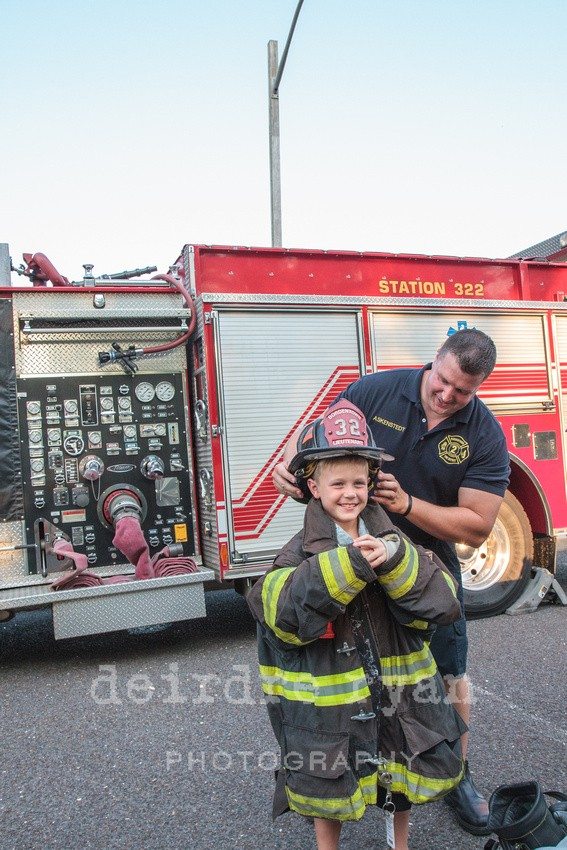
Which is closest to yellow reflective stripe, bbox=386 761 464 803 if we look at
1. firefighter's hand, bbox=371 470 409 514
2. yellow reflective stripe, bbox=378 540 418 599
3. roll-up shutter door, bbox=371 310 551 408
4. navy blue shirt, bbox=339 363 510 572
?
yellow reflective stripe, bbox=378 540 418 599

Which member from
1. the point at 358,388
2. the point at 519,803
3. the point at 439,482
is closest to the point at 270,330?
the point at 358,388

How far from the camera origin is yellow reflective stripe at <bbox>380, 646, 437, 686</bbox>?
7.16 feet

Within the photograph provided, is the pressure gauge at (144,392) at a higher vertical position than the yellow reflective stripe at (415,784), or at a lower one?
higher

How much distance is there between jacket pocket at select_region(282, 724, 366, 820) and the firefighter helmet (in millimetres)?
757

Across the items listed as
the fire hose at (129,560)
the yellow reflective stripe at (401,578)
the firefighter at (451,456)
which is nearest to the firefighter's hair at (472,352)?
the firefighter at (451,456)

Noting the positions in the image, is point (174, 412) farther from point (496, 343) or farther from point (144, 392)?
point (496, 343)

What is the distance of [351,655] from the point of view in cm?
214

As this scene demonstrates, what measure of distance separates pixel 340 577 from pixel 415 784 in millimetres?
689

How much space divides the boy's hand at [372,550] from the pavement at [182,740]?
4.14ft

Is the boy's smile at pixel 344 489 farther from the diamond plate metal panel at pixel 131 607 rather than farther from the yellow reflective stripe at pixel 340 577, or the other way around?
the diamond plate metal panel at pixel 131 607

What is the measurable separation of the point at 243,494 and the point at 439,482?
270cm

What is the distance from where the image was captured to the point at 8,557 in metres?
5.15

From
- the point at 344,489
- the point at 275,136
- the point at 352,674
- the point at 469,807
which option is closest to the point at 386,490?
the point at 344,489

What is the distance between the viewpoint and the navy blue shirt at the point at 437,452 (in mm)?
2797
